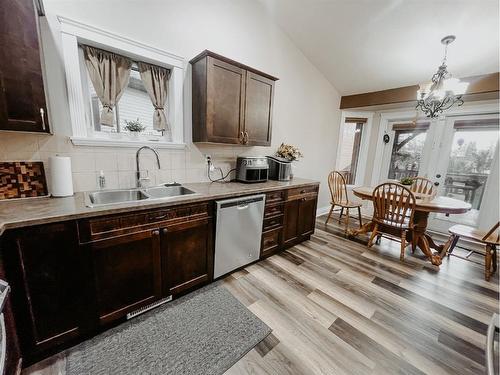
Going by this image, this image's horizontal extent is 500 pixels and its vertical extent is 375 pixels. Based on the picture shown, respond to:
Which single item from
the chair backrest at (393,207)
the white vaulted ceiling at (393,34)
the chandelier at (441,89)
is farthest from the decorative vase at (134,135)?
the chandelier at (441,89)

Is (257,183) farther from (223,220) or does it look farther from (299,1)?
(299,1)

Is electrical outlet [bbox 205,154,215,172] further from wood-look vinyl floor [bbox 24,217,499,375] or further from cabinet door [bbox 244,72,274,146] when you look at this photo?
wood-look vinyl floor [bbox 24,217,499,375]

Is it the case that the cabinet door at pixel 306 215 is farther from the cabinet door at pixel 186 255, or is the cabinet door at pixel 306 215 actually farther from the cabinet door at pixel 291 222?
the cabinet door at pixel 186 255

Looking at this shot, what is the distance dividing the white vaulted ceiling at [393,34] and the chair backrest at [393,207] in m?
1.87

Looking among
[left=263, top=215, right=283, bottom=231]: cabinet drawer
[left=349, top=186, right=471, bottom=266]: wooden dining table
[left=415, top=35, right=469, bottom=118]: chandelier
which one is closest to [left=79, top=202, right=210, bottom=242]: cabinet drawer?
[left=263, top=215, right=283, bottom=231]: cabinet drawer

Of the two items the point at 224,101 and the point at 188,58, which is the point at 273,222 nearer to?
the point at 224,101

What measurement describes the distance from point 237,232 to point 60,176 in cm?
147

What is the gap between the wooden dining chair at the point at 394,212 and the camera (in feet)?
8.10

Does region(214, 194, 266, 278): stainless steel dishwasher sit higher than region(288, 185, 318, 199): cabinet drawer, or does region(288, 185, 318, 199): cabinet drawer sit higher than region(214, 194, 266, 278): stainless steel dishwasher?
region(288, 185, 318, 199): cabinet drawer

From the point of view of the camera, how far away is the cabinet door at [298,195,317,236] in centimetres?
276

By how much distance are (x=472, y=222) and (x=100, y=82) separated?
18.2 ft

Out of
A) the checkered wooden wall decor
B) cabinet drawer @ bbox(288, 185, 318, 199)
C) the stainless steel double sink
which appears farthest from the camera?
cabinet drawer @ bbox(288, 185, 318, 199)

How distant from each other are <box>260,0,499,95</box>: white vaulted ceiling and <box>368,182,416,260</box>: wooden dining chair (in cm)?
187

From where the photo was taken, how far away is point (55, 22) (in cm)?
147
